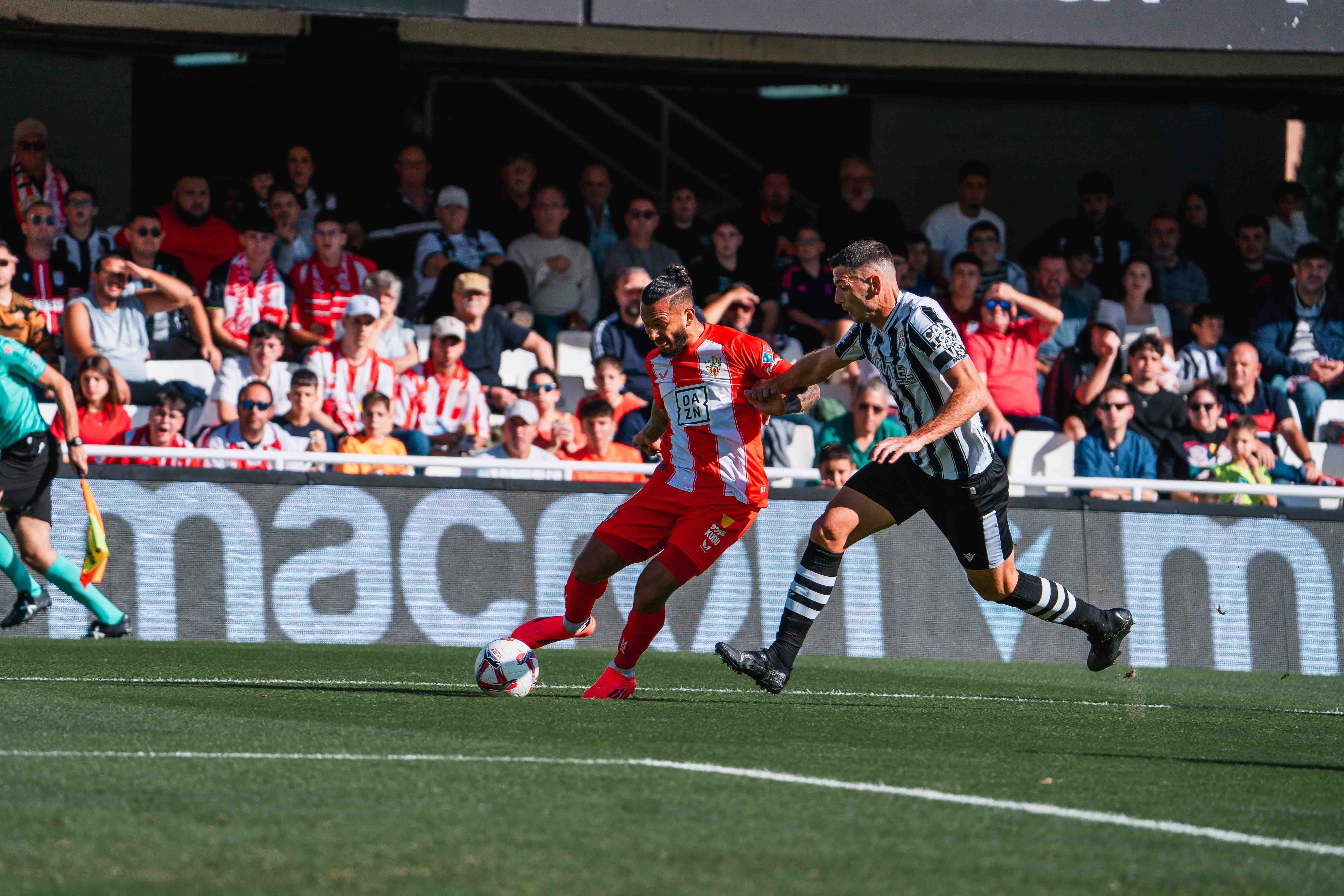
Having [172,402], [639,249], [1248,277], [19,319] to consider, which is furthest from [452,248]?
[1248,277]

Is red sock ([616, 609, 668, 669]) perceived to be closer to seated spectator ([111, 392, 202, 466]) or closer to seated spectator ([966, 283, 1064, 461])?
seated spectator ([111, 392, 202, 466])

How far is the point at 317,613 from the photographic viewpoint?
460 inches

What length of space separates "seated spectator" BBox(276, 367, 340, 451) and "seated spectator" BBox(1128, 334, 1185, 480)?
239 inches

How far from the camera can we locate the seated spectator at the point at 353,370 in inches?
516

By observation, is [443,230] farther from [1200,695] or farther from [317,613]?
[1200,695]

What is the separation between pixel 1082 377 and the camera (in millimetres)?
14531

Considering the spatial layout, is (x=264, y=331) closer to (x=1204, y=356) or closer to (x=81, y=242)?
(x=81, y=242)

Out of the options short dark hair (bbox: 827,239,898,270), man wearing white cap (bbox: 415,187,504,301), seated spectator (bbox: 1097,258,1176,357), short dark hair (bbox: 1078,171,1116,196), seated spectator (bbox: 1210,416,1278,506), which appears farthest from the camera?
short dark hair (bbox: 1078,171,1116,196)

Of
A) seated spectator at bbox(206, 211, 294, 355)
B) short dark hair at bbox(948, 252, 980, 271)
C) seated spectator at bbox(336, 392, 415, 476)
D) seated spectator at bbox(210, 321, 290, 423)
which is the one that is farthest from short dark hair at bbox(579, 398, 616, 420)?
short dark hair at bbox(948, 252, 980, 271)

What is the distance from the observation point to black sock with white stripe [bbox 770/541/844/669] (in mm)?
7988

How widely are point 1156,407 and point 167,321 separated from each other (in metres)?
7.60

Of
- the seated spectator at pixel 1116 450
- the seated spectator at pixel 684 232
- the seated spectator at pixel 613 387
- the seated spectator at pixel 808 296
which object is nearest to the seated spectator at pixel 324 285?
the seated spectator at pixel 613 387

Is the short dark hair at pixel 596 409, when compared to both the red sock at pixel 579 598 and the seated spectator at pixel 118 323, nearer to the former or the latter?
the seated spectator at pixel 118 323

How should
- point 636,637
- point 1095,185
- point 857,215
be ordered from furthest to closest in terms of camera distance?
1. point 1095,185
2. point 857,215
3. point 636,637
